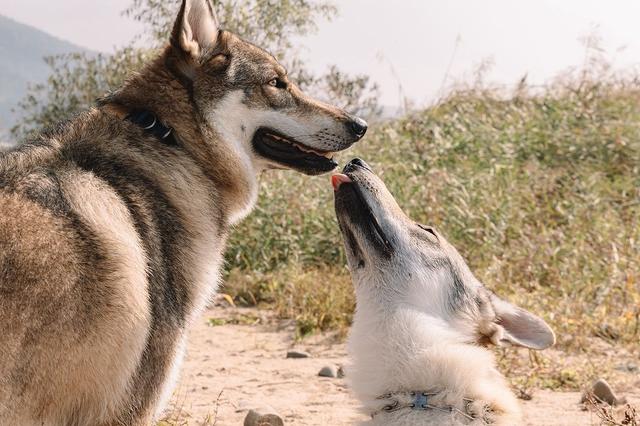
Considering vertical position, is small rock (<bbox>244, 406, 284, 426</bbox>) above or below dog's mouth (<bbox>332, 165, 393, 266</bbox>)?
below

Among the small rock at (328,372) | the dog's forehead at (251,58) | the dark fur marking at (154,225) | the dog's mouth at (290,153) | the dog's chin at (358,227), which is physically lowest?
the small rock at (328,372)

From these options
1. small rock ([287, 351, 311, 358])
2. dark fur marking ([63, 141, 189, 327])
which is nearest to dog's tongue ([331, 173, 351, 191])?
dark fur marking ([63, 141, 189, 327])

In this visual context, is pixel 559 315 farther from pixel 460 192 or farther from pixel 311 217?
pixel 311 217

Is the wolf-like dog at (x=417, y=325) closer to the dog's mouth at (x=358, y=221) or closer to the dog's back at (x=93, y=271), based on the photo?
the dog's mouth at (x=358, y=221)

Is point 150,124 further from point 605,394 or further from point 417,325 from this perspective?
point 605,394

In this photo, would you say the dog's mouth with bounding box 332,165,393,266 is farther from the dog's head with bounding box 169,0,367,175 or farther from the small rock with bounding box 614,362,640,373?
the small rock with bounding box 614,362,640,373

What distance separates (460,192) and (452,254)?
4.48 m

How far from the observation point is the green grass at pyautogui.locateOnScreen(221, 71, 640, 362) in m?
6.70

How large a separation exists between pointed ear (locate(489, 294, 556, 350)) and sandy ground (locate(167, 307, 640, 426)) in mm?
729

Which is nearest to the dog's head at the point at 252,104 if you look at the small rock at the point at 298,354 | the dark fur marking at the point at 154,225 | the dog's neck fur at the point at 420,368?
the dark fur marking at the point at 154,225

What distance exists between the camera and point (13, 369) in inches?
104

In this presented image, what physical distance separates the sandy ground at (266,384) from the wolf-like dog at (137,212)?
42.5 inches

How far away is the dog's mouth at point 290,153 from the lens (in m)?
3.79

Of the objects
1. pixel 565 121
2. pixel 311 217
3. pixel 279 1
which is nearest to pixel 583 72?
pixel 565 121
